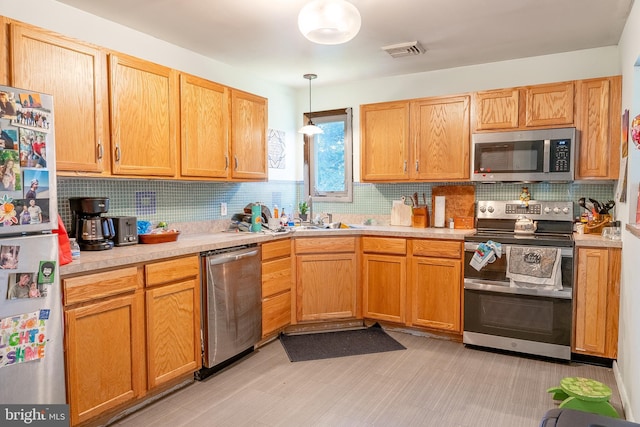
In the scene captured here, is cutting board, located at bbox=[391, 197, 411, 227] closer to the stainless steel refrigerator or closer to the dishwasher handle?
the dishwasher handle

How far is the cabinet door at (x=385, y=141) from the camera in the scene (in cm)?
384

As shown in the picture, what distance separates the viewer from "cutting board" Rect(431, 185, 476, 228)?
3.84 m

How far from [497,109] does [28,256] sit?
3425 millimetres

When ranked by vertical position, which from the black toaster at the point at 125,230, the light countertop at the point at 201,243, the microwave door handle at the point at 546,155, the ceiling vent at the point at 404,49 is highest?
the ceiling vent at the point at 404,49

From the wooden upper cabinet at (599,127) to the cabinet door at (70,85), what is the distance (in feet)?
11.3

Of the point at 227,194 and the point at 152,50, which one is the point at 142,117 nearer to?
the point at 152,50

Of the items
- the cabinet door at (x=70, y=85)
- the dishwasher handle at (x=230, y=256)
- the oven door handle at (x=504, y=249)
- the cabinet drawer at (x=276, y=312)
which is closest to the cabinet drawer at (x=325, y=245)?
the cabinet drawer at (x=276, y=312)

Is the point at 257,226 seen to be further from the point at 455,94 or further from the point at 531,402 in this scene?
the point at 531,402

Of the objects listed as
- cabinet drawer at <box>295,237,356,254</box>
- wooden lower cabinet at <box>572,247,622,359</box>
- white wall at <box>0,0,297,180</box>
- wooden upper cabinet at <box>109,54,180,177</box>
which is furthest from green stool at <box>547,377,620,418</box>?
white wall at <box>0,0,297,180</box>

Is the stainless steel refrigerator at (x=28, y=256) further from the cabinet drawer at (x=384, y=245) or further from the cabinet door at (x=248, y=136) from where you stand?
the cabinet drawer at (x=384, y=245)

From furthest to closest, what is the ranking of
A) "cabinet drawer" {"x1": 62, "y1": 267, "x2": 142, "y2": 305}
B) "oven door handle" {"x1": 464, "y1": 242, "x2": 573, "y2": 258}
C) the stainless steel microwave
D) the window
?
the window, the stainless steel microwave, "oven door handle" {"x1": 464, "y1": 242, "x2": 573, "y2": 258}, "cabinet drawer" {"x1": 62, "y1": 267, "x2": 142, "y2": 305}

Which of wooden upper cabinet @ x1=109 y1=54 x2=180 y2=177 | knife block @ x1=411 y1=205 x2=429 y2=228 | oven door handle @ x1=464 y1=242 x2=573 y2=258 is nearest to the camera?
wooden upper cabinet @ x1=109 y1=54 x2=180 y2=177

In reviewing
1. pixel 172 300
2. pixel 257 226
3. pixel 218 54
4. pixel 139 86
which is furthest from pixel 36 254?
pixel 218 54

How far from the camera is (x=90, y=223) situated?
8.03ft
